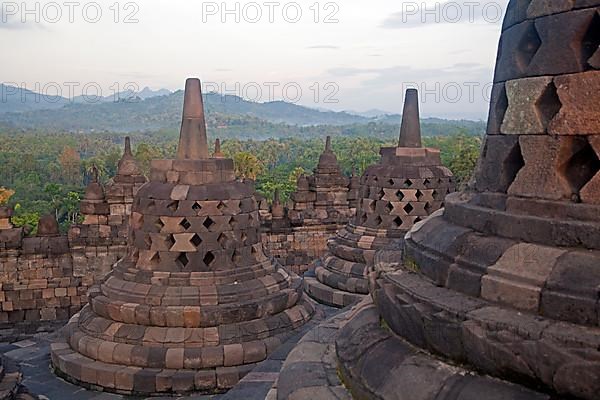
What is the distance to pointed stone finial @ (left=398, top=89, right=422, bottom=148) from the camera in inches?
377

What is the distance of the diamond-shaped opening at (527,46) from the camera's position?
264 centimetres

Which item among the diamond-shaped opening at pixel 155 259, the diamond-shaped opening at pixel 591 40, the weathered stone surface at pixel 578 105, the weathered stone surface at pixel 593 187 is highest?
the diamond-shaped opening at pixel 591 40

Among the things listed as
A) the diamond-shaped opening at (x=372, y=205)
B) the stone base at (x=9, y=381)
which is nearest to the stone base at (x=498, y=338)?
the stone base at (x=9, y=381)

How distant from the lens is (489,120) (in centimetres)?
296

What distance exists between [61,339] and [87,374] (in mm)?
1061

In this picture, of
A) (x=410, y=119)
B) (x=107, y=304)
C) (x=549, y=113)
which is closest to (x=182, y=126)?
(x=107, y=304)

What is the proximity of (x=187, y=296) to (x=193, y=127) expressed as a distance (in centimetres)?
199

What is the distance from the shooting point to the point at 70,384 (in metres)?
6.39

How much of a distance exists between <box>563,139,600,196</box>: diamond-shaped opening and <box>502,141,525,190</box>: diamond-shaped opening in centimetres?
26

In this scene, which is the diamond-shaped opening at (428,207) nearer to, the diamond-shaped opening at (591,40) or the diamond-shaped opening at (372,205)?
the diamond-shaped opening at (372,205)

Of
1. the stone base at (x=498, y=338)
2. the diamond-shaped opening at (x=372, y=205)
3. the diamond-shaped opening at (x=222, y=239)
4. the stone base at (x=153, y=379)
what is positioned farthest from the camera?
the diamond-shaped opening at (x=372, y=205)

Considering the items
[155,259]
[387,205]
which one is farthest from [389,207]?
[155,259]

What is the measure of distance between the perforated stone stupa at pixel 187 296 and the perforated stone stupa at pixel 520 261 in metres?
3.64

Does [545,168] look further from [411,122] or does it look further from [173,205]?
[411,122]
